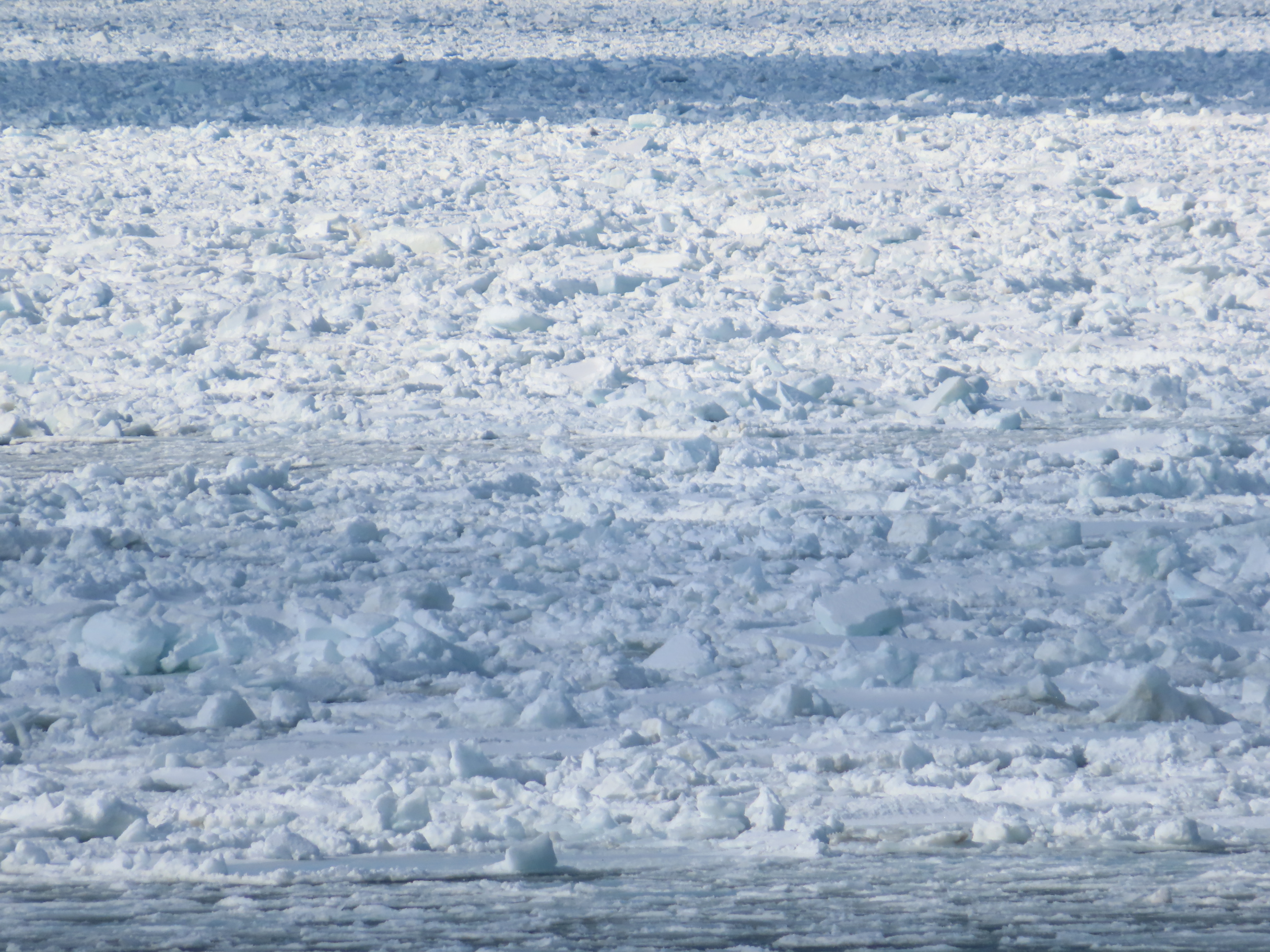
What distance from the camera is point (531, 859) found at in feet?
7.00

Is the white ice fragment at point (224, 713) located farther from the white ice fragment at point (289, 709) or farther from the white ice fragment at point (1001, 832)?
the white ice fragment at point (1001, 832)

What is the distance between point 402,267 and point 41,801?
4.34 meters

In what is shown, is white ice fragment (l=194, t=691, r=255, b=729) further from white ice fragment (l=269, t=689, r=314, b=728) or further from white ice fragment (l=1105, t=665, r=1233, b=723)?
white ice fragment (l=1105, t=665, r=1233, b=723)

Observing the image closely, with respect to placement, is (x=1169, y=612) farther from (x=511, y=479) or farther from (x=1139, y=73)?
(x=1139, y=73)

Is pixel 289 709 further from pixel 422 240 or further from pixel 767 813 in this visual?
pixel 422 240

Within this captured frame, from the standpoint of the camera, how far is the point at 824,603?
3127mm

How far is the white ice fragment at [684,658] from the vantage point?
9.54 ft

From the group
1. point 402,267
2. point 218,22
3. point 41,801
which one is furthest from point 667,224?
point 218,22

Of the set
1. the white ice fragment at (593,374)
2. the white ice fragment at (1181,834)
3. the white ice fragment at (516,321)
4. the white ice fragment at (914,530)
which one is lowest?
the white ice fragment at (1181,834)

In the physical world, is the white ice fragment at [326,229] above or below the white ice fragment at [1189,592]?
above

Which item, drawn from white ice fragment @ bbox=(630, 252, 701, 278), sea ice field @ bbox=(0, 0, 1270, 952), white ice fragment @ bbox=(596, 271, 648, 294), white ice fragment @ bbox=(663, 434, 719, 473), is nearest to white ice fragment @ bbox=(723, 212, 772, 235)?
sea ice field @ bbox=(0, 0, 1270, 952)

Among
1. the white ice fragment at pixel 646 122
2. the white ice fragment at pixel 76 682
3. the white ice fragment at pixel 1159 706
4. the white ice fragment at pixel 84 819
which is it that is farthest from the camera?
the white ice fragment at pixel 646 122

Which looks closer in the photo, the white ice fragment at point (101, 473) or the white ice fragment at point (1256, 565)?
the white ice fragment at point (1256, 565)

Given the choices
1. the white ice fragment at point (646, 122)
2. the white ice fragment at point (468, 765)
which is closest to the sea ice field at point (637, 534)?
the white ice fragment at point (468, 765)
